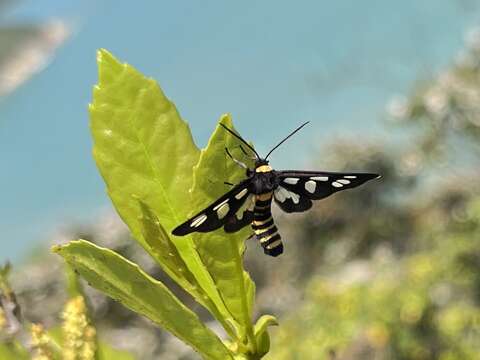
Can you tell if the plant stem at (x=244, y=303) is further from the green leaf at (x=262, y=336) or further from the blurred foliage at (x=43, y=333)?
the blurred foliage at (x=43, y=333)

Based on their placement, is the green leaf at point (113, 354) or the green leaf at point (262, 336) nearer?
the green leaf at point (262, 336)

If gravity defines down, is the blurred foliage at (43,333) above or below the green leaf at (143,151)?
below

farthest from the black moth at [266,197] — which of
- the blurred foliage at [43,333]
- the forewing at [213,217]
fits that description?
the blurred foliage at [43,333]

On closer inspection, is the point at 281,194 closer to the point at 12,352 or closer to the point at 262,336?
the point at 262,336

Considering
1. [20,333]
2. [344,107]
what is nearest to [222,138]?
[20,333]

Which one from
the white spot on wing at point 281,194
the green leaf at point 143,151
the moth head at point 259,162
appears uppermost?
the green leaf at point 143,151

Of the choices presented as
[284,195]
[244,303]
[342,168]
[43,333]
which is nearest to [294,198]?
[284,195]

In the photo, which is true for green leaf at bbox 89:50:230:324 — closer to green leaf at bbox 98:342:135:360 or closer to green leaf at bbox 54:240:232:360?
green leaf at bbox 54:240:232:360
